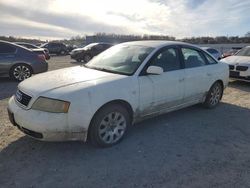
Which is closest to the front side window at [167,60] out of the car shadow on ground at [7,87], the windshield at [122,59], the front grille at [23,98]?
the windshield at [122,59]

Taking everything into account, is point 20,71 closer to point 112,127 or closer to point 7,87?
point 7,87

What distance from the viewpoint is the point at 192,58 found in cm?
591

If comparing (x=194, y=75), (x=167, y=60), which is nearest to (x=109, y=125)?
(x=167, y=60)

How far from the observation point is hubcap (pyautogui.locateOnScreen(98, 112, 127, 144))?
4.20 m

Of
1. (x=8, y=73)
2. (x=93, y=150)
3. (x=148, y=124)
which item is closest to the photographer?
(x=93, y=150)

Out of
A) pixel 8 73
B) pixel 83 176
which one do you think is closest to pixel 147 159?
pixel 83 176

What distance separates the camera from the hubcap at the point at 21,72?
9.81 metres

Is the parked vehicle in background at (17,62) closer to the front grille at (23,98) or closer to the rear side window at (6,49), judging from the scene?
the rear side window at (6,49)

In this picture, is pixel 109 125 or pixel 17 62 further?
pixel 17 62

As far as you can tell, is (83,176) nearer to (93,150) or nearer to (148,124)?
(93,150)

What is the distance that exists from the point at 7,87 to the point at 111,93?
588 centimetres

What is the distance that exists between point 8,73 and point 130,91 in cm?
674

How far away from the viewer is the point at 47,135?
380 cm

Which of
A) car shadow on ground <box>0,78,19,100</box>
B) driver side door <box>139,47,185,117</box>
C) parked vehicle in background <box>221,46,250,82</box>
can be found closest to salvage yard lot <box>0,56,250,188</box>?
driver side door <box>139,47,185,117</box>
